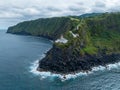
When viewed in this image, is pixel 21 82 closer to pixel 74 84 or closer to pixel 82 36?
pixel 74 84

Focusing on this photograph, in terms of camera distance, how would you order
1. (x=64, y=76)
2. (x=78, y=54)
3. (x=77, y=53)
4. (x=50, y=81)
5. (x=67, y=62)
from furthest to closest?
(x=77, y=53)
(x=78, y=54)
(x=67, y=62)
(x=64, y=76)
(x=50, y=81)

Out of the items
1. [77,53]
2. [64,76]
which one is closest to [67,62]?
[77,53]

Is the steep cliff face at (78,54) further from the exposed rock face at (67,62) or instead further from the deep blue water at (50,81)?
the deep blue water at (50,81)

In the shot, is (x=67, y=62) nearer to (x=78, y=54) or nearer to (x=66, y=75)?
(x=66, y=75)

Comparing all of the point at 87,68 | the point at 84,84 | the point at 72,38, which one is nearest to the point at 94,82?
the point at 84,84

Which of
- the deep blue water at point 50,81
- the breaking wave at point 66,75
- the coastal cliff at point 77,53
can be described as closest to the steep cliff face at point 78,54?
the coastal cliff at point 77,53

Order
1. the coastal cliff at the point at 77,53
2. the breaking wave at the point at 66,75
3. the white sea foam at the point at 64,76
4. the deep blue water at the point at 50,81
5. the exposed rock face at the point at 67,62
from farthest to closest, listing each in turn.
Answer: the coastal cliff at the point at 77,53
the exposed rock face at the point at 67,62
the white sea foam at the point at 64,76
the breaking wave at the point at 66,75
the deep blue water at the point at 50,81

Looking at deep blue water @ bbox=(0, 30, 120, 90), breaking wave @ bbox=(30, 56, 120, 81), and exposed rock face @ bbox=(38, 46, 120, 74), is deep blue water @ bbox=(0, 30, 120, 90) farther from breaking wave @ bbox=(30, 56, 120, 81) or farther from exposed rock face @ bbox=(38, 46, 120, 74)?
exposed rock face @ bbox=(38, 46, 120, 74)

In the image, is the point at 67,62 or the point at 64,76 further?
the point at 67,62
